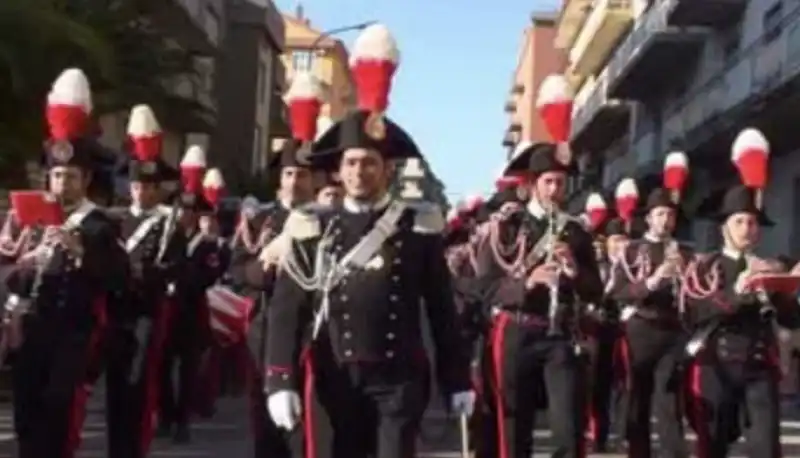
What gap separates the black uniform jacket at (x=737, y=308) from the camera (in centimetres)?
1085

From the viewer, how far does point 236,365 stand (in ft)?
67.4

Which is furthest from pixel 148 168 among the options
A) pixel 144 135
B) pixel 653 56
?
pixel 653 56

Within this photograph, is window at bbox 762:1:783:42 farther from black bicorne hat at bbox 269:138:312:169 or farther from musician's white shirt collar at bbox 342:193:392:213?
musician's white shirt collar at bbox 342:193:392:213

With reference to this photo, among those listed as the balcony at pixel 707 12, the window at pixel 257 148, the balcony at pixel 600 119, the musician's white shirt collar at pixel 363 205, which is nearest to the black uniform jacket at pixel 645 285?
the musician's white shirt collar at pixel 363 205

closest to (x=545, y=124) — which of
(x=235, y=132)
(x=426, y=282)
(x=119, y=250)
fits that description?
(x=119, y=250)

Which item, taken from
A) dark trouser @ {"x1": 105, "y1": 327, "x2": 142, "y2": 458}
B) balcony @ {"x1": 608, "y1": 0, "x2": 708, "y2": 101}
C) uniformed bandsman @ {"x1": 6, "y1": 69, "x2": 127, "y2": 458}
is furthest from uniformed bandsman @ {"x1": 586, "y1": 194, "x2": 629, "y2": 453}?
balcony @ {"x1": 608, "y1": 0, "x2": 708, "y2": 101}

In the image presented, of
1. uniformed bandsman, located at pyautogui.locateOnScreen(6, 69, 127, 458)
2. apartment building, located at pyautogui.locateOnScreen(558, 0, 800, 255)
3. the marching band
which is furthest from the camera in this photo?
apartment building, located at pyautogui.locateOnScreen(558, 0, 800, 255)

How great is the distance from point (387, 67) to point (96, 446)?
7.08 m

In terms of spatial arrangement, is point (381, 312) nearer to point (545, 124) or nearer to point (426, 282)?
point (426, 282)

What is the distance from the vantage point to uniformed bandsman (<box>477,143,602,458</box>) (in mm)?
10555

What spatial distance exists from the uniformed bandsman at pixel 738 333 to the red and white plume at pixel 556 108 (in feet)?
3.31

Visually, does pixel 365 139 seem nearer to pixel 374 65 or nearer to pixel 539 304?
pixel 374 65

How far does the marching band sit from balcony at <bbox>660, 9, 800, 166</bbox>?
1690 centimetres

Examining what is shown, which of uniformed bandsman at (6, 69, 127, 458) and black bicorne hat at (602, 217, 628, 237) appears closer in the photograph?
uniformed bandsman at (6, 69, 127, 458)
